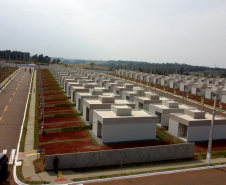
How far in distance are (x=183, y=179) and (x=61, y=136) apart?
1518cm

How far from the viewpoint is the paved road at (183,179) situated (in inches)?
696

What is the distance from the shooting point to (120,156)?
20562 mm

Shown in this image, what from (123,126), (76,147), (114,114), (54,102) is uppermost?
(114,114)

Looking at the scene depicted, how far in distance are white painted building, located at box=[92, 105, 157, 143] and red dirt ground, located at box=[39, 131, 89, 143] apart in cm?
174

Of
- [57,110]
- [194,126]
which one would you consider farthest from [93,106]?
[194,126]

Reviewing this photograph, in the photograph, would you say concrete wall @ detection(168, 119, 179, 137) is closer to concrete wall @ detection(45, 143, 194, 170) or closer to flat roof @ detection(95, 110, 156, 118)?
flat roof @ detection(95, 110, 156, 118)

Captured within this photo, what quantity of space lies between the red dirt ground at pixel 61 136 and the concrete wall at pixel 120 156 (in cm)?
766

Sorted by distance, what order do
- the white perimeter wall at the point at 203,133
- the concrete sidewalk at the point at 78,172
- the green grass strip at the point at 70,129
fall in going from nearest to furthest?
the concrete sidewalk at the point at 78,172
the white perimeter wall at the point at 203,133
the green grass strip at the point at 70,129

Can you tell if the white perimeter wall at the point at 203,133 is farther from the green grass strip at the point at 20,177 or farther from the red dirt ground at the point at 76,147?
the green grass strip at the point at 20,177

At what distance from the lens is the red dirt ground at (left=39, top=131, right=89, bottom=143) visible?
26.7 m

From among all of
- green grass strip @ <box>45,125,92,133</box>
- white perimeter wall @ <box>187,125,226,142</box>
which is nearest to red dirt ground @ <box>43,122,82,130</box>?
green grass strip @ <box>45,125,92,133</box>

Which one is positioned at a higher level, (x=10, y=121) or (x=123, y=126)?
(x=123, y=126)

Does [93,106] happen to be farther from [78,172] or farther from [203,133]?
[203,133]

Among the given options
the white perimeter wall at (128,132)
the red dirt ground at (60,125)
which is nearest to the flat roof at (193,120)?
the white perimeter wall at (128,132)
